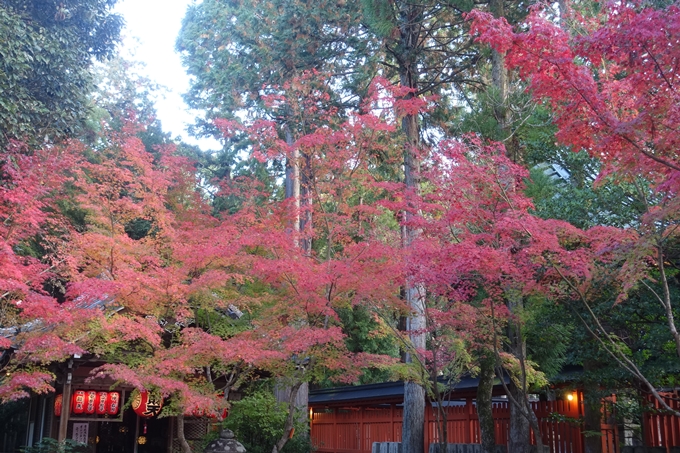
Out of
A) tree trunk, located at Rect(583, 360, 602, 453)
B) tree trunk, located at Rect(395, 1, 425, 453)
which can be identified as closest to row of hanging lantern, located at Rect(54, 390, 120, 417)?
tree trunk, located at Rect(395, 1, 425, 453)

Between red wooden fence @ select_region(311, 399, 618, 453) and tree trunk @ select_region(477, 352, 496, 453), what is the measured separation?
441mm

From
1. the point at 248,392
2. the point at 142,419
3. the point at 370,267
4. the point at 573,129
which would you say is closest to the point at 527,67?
the point at 573,129

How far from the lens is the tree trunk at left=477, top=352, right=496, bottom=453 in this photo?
12000 millimetres

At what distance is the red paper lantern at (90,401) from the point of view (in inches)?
562

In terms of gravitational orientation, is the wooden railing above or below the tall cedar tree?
below

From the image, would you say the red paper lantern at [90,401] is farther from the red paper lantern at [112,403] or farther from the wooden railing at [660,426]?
the wooden railing at [660,426]

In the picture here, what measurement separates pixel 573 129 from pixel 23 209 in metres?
9.67

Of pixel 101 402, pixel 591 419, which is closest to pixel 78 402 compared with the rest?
pixel 101 402

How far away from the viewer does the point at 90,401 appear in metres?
14.3

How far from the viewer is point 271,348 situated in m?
11.0

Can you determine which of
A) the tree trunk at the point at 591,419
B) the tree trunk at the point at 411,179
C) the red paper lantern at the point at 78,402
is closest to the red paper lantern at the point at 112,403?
the red paper lantern at the point at 78,402

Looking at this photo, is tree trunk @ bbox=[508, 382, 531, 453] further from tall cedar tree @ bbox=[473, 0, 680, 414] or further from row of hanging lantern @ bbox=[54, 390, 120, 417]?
row of hanging lantern @ bbox=[54, 390, 120, 417]

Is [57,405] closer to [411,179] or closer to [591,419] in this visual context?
[411,179]

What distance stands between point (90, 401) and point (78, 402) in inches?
10.3
